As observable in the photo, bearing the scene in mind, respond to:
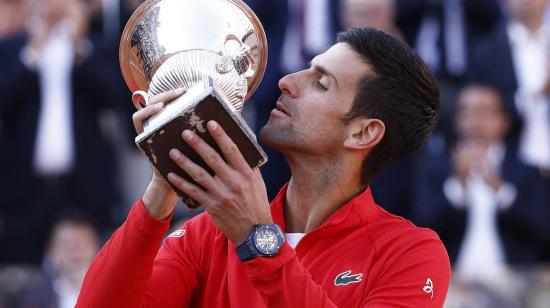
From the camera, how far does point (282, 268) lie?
3.19 m

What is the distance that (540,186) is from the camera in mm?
7461

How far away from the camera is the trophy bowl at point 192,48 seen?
3.28m

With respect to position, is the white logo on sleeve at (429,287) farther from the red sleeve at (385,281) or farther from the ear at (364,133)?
the ear at (364,133)

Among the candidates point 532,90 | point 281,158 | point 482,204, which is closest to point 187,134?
point 281,158

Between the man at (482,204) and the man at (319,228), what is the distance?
3603 mm

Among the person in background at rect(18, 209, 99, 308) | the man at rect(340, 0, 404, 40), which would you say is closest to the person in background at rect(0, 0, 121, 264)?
the person in background at rect(18, 209, 99, 308)

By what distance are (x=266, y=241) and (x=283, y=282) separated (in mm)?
120

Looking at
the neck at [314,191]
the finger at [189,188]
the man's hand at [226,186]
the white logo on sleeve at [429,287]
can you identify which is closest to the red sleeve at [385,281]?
the white logo on sleeve at [429,287]

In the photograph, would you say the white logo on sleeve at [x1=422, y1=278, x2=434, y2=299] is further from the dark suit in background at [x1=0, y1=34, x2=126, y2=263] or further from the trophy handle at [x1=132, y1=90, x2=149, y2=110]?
the dark suit in background at [x1=0, y1=34, x2=126, y2=263]

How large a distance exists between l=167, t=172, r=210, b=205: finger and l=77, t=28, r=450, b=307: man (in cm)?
6

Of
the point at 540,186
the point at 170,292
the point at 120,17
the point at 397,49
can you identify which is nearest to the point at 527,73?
the point at 540,186

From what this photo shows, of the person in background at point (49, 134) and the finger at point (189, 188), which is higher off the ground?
the finger at point (189, 188)

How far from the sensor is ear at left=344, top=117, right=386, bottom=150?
146 inches

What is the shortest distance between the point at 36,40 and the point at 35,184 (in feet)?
3.13
